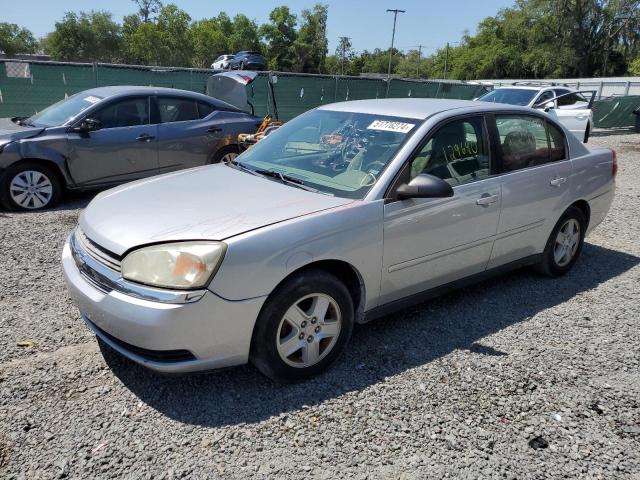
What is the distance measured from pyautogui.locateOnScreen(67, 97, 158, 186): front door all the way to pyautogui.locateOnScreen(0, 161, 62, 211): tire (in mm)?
288

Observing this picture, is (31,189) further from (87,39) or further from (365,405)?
(87,39)

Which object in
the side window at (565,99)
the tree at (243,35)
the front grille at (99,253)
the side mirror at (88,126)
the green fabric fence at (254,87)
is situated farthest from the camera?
the tree at (243,35)

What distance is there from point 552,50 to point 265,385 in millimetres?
72947

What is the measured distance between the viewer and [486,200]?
376cm

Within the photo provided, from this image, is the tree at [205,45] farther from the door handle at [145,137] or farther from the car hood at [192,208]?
the car hood at [192,208]

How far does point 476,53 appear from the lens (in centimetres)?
7912

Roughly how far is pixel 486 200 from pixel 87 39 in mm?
93919

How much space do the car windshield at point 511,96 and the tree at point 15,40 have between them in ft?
320

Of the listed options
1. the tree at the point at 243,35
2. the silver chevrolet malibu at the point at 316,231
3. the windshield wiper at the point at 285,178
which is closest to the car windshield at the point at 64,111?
the silver chevrolet malibu at the point at 316,231

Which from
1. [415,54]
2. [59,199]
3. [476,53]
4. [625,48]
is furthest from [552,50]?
[59,199]

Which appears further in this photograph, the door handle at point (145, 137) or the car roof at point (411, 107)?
the door handle at point (145, 137)

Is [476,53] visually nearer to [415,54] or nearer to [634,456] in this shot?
[415,54]

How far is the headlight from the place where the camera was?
8.33 feet

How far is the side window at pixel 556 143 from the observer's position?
177 inches
